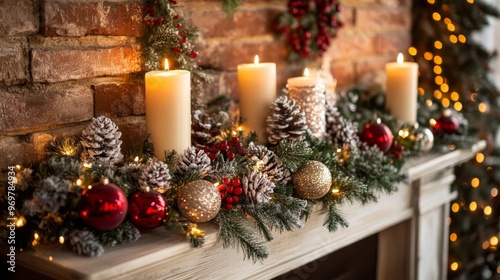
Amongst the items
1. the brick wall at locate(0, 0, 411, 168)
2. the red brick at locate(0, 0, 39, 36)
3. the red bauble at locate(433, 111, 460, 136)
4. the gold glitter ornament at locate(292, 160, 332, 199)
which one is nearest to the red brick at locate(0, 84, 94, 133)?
the brick wall at locate(0, 0, 411, 168)

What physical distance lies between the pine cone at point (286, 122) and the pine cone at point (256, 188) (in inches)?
8.8

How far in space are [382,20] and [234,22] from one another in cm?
69

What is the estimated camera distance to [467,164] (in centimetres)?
221

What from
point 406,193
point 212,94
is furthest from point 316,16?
point 406,193

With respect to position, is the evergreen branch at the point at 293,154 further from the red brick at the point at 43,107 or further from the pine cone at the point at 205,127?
the red brick at the point at 43,107

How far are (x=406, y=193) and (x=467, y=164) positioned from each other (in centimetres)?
61

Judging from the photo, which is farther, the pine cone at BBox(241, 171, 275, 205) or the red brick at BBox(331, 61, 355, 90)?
the red brick at BBox(331, 61, 355, 90)

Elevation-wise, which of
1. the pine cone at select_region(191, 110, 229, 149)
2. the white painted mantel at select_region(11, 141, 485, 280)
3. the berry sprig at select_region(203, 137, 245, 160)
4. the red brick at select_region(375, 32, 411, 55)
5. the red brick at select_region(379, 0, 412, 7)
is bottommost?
the white painted mantel at select_region(11, 141, 485, 280)

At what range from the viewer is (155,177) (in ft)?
3.44

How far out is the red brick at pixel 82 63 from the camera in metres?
1.14

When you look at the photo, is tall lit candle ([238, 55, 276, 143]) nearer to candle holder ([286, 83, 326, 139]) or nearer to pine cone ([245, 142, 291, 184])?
candle holder ([286, 83, 326, 139])

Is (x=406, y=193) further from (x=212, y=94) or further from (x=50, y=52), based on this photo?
(x=50, y=52)

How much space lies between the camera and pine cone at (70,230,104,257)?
0.95 metres

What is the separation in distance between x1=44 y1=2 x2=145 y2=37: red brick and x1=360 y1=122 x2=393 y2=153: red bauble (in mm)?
582
